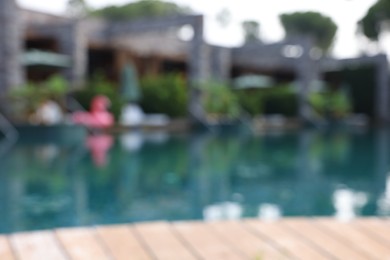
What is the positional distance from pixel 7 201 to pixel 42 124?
6.80 meters

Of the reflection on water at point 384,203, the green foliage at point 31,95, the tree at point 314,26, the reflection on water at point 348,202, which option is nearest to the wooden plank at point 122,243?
the reflection on water at point 348,202

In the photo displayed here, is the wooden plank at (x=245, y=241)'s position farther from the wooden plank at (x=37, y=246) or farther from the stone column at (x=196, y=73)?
the stone column at (x=196, y=73)

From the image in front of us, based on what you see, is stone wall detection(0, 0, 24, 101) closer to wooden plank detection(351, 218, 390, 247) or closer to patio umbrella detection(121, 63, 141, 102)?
patio umbrella detection(121, 63, 141, 102)

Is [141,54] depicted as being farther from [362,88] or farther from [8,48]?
[362,88]

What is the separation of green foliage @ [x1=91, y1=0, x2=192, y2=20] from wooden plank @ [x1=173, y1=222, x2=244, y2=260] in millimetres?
36334

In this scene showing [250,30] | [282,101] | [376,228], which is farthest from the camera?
[250,30]

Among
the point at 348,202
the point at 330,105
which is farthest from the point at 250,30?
the point at 348,202

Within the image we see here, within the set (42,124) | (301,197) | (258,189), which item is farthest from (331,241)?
(42,124)

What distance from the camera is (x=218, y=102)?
53.2 feet

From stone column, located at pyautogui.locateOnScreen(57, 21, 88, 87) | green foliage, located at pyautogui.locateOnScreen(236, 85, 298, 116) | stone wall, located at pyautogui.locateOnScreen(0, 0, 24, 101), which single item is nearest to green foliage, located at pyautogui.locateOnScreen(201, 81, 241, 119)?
green foliage, located at pyautogui.locateOnScreen(236, 85, 298, 116)

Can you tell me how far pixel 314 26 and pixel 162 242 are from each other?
40.5 meters

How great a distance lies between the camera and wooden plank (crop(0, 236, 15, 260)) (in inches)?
83.4

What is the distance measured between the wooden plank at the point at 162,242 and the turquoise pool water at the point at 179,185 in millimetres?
860

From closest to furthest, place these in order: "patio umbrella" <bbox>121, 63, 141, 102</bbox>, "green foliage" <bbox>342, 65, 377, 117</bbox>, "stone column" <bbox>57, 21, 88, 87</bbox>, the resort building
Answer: the resort building < "patio umbrella" <bbox>121, 63, 141, 102</bbox> < "stone column" <bbox>57, 21, 88, 87</bbox> < "green foliage" <bbox>342, 65, 377, 117</bbox>
